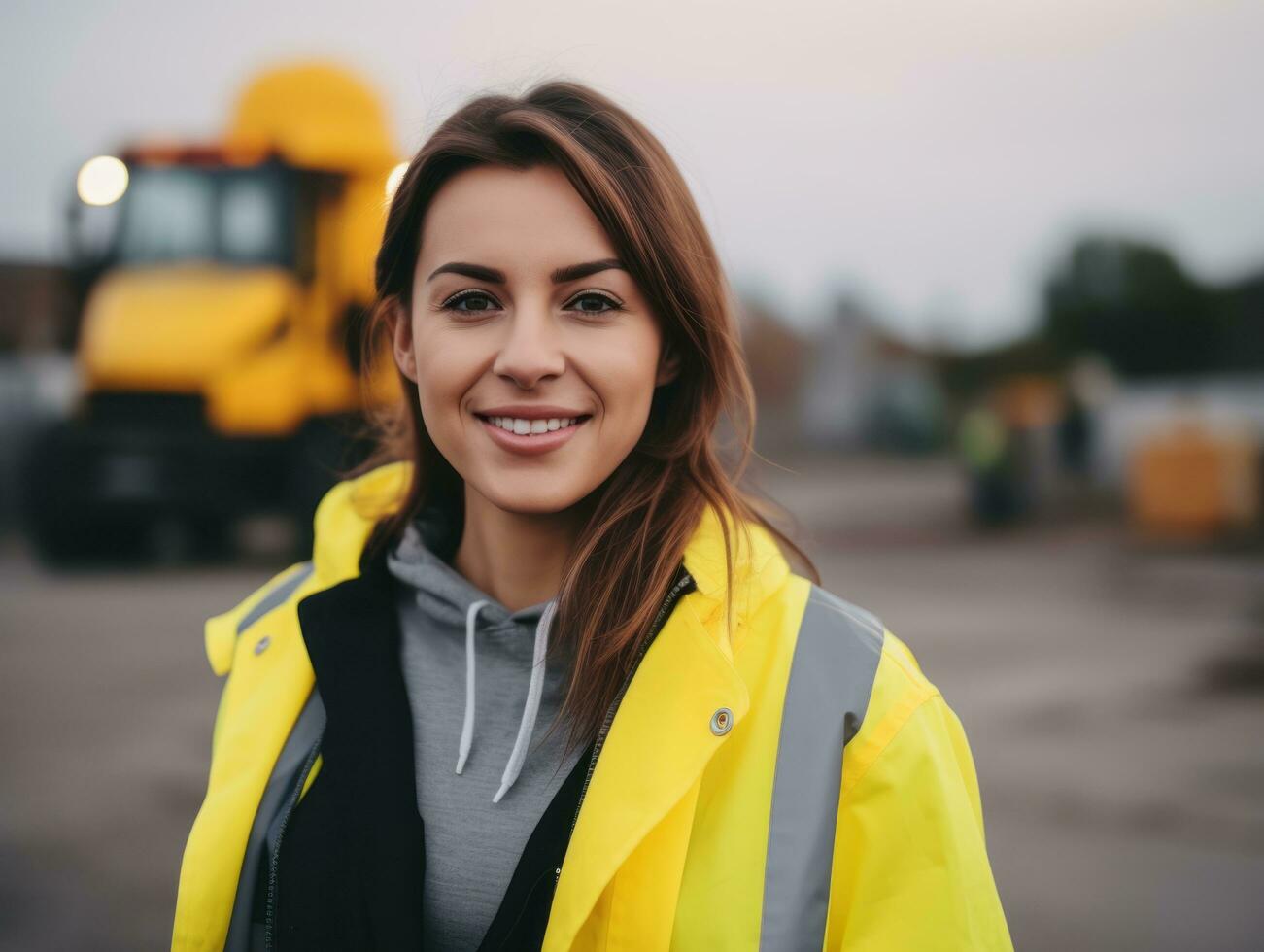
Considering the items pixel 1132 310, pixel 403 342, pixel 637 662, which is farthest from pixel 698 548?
pixel 1132 310

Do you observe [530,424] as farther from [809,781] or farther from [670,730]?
[809,781]

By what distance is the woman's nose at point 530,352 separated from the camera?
143 centimetres

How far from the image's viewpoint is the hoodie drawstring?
4.85ft

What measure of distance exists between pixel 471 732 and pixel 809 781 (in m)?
0.48

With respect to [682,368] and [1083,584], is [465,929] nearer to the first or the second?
[682,368]

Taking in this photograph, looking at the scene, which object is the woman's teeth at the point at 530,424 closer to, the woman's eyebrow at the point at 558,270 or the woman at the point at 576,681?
the woman at the point at 576,681

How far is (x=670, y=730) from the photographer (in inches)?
53.7

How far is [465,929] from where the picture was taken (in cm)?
143

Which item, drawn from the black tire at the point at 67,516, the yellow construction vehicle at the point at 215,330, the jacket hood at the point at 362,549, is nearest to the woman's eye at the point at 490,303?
the jacket hood at the point at 362,549

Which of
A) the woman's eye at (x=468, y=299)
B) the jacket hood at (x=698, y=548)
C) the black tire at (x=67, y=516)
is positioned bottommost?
the black tire at (x=67, y=516)

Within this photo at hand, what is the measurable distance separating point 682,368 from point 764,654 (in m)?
0.48

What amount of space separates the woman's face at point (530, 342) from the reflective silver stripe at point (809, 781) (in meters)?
0.39

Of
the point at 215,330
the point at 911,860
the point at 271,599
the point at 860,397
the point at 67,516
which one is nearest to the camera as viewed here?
the point at 911,860

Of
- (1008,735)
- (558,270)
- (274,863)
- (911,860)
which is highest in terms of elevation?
(558,270)
